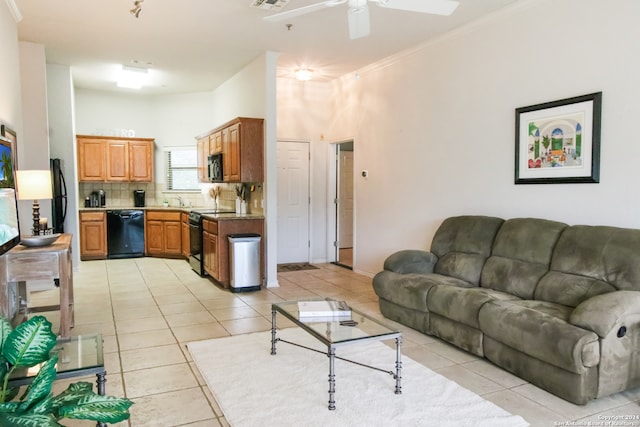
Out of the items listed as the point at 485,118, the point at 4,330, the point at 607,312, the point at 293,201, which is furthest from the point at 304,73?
the point at 4,330

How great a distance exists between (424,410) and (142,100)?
7968 mm

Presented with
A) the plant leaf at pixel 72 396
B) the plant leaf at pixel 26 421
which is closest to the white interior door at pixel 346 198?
the plant leaf at pixel 72 396

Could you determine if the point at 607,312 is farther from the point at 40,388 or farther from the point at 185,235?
the point at 185,235

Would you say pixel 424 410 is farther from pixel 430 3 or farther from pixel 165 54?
Answer: pixel 165 54

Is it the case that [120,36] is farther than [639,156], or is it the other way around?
[120,36]

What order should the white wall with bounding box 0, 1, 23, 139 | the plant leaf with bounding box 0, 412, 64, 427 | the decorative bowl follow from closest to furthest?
the plant leaf with bounding box 0, 412, 64, 427 → the decorative bowl → the white wall with bounding box 0, 1, 23, 139

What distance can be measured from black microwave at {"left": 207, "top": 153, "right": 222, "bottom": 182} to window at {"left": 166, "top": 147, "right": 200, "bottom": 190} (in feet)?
5.76

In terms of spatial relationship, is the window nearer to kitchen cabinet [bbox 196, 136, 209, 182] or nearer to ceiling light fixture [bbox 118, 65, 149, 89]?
kitchen cabinet [bbox 196, 136, 209, 182]

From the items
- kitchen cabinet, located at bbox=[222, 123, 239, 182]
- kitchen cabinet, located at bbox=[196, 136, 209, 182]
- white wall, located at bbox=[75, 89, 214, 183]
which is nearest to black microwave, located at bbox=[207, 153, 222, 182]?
kitchen cabinet, located at bbox=[222, 123, 239, 182]

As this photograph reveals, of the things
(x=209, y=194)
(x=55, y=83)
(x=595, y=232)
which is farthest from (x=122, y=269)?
(x=595, y=232)

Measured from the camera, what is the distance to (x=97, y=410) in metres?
1.44

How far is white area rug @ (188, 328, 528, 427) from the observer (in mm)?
2471

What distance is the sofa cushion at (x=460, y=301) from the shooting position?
332 centimetres

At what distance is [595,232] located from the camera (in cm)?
324
